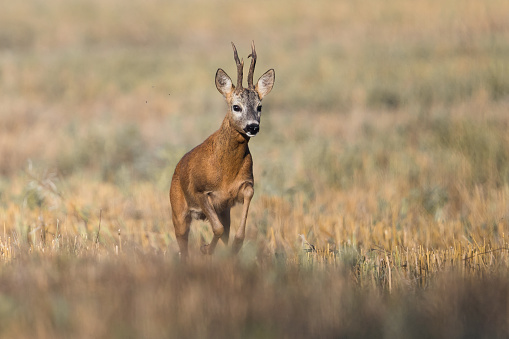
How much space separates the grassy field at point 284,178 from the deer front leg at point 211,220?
497 mm

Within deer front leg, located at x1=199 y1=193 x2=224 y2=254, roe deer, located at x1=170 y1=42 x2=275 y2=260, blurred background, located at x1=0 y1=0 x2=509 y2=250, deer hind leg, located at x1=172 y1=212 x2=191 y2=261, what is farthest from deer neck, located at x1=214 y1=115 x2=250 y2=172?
blurred background, located at x1=0 y1=0 x2=509 y2=250

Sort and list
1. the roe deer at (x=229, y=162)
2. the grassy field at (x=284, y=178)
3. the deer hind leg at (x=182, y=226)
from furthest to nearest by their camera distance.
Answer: the deer hind leg at (x=182, y=226), the roe deer at (x=229, y=162), the grassy field at (x=284, y=178)

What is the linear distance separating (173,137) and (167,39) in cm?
2032

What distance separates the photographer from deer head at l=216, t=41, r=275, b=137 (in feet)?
18.8

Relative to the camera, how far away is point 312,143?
13.0 meters

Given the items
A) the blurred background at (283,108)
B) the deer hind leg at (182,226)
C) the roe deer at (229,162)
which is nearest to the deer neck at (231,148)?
the roe deer at (229,162)

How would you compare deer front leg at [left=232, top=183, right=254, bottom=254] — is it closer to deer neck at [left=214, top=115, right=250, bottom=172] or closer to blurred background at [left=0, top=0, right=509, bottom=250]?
deer neck at [left=214, top=115, right=250, bottom=172]

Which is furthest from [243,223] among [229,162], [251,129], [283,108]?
[283,108]

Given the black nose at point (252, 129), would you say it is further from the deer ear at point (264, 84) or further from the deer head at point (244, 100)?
the deer ear at point (264, 84)

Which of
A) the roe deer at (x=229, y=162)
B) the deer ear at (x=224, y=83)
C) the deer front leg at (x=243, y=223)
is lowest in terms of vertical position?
the deer front leg at (x=243, y=223)

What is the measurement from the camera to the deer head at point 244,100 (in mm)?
5727

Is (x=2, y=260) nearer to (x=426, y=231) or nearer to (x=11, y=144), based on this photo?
(x=426, y=231)

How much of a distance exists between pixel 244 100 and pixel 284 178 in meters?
5.59

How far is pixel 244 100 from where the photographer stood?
5.88 metres
